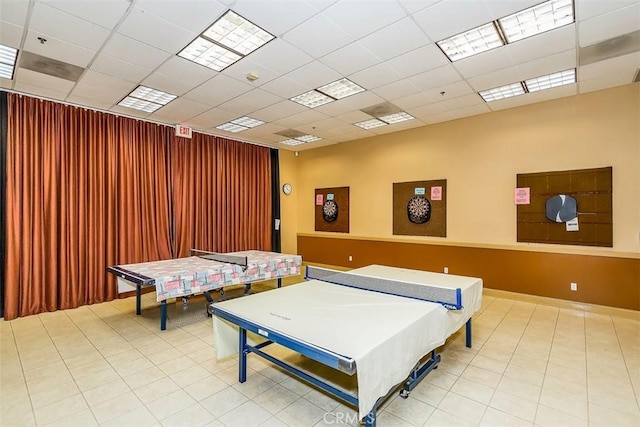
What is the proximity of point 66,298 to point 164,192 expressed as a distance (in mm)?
2259

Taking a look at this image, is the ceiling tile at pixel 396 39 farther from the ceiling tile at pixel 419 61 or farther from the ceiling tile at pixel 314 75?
the ceiling tile at pixel 314 75

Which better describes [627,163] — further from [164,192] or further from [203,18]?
[164,192]

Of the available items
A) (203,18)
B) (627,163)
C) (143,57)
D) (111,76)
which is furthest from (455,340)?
(111,76)

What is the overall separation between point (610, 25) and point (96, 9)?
4599mm

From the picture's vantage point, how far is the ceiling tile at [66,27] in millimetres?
2623

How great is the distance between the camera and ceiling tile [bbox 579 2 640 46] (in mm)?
2656

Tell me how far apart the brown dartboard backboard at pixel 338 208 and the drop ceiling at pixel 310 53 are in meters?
2.66

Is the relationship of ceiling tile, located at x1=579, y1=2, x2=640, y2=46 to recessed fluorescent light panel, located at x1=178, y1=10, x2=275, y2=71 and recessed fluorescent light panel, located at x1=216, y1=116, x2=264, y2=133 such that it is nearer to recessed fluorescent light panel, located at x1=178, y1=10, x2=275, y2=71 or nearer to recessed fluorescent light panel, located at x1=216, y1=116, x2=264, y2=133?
recessed fluorescent light panel, located at x1=178, y1=10, x2=275, y2=71

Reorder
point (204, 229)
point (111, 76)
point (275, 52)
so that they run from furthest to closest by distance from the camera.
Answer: point (204, 229) → point (111, 76) → point (275, 52)

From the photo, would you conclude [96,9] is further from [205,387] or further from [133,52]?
[205,387]

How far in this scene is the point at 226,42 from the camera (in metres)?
3.15

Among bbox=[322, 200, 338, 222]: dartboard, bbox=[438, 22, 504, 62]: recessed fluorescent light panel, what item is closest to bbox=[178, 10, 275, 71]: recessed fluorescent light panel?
bbox=[438, 22, 504, 62]: recessed fluorescent light panel

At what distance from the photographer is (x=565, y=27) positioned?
2867 millimetres

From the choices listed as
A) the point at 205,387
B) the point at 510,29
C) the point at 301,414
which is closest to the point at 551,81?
the point at 510,29
